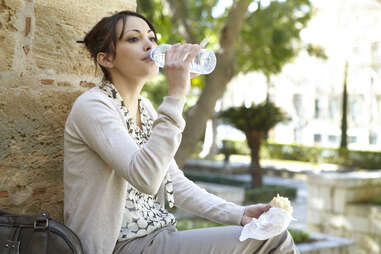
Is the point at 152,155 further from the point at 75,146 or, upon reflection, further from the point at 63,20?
the point at 63,20

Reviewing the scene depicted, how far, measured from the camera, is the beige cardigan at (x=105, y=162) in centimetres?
178

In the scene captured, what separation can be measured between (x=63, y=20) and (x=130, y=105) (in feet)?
1.83

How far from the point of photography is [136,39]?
6.86 ft

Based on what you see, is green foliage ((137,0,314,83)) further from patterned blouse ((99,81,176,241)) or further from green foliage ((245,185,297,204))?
patterned blouse ((99,81,176,241))

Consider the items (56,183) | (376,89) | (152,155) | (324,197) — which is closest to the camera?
(152,155)

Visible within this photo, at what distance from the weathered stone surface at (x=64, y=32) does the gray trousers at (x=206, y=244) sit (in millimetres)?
918

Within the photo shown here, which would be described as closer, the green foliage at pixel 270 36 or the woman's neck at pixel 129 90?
the woman's neck at pixel 129 90

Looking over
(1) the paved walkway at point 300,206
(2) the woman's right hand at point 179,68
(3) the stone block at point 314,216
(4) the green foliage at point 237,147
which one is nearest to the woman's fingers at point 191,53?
(2) the woman's right hand at point 179,68

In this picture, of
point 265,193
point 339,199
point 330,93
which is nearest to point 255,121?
point 265,193

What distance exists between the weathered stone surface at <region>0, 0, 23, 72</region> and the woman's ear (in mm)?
394

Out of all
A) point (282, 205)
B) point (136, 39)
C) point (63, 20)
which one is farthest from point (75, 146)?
point (282, 205)

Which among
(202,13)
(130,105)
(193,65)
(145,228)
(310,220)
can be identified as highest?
(202,13)

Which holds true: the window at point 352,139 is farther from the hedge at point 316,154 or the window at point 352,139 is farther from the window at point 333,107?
the hedge at point 316,154

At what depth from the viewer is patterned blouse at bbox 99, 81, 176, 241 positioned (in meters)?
1.97
